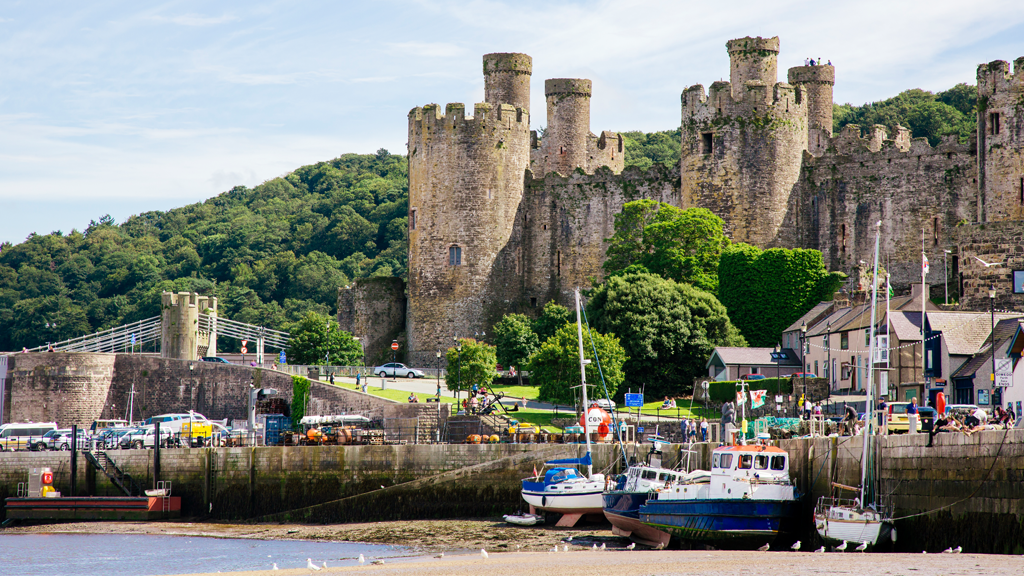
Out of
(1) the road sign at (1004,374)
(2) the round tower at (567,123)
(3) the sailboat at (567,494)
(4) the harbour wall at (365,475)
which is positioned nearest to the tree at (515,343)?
(2) the round tower at (567,123)

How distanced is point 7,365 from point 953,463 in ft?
130

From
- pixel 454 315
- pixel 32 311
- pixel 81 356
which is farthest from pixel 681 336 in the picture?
pixel 32 311

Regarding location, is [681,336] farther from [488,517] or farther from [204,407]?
[204,407]

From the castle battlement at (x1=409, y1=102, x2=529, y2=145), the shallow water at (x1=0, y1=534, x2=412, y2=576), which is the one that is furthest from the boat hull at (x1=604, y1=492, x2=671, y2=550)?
the castle battlement at (x1=409, y1=102, x2=529, y2=145)

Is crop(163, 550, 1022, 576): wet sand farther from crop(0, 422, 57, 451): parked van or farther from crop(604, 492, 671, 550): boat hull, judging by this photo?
crop(0, 422, 57, 451): parked van

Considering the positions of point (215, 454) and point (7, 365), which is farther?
point (7, 365)

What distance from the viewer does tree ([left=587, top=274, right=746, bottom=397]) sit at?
44969 millimetres

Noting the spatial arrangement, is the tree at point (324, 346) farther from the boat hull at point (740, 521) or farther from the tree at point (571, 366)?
the boat hull at point (740, 521)

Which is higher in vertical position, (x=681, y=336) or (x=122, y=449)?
(x=681, y=336)

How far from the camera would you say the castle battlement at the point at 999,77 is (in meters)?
44.0

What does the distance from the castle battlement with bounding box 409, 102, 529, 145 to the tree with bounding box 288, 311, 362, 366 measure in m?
9.59

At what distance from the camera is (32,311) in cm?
8756

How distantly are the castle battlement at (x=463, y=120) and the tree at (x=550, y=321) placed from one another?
7446mm

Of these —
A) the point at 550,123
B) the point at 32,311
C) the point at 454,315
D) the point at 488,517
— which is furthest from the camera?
the point at 32,311
